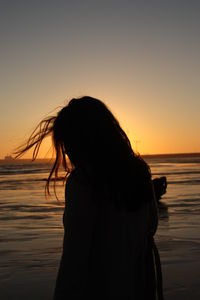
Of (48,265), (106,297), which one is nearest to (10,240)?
(48,265)

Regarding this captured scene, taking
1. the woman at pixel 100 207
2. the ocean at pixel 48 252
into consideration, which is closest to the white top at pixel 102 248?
the woman at pixel 100 207

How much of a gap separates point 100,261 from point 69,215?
310 millimetres

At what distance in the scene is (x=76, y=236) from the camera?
197cm

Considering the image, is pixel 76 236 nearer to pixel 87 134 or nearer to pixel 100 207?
pixel 100 207

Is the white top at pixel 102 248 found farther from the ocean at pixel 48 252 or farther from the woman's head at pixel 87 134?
the ocean at pixel 48 252

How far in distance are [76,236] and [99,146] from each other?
1.52 ft

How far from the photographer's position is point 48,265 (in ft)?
21.4

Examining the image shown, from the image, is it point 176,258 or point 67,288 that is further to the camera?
point 176,258

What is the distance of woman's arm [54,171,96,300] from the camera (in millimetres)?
1968

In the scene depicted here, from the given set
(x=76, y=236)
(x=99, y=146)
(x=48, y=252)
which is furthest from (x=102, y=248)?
(x=48, y=252)

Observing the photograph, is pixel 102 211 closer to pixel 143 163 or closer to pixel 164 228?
pixel 143 163

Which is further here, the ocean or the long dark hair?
the ocean

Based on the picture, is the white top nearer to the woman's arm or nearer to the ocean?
the woman's arm

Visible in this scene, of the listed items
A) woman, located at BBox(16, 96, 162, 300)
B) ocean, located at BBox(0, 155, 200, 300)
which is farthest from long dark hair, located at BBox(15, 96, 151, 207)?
ocean, located at BBox(0, 155, 200, 300)
